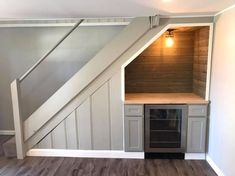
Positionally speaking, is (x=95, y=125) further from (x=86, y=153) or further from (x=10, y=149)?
(x=10, y=149)

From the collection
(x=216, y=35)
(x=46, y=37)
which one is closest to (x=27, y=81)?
(x=46, y=37)

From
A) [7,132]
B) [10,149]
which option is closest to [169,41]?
[10,149]

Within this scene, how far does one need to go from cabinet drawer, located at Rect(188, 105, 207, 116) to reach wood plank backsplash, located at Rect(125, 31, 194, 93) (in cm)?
76

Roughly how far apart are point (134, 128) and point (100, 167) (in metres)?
0.78

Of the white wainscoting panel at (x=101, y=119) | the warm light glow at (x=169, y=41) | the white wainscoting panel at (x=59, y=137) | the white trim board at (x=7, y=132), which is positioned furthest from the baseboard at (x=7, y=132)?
the warm light glow at (x=169, y=41)

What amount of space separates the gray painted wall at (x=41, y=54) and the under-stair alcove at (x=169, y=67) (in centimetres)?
79

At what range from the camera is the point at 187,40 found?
3715 millimetres

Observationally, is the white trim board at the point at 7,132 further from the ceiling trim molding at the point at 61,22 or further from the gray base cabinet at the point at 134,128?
the gray base cabinet at the point at 134,128

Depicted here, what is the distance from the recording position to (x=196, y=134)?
3223 millimetres

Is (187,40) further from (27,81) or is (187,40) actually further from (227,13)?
(27,81)

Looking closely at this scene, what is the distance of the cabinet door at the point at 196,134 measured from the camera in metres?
3.19

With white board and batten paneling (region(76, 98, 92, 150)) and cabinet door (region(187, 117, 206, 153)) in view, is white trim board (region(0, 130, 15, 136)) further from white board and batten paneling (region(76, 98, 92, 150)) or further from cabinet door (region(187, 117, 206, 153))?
cabinet door (region(187, 117, 206, 153))

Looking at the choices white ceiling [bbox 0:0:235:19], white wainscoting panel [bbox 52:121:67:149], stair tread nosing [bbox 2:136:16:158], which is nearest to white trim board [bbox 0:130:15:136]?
stair tread nosing [bbox 2:136:16:158]

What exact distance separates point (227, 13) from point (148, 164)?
237 centimetres
